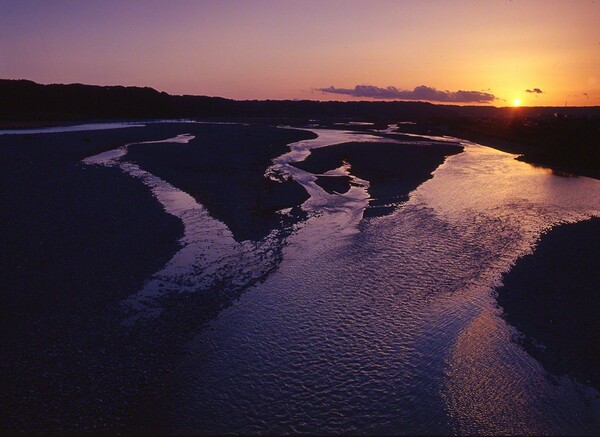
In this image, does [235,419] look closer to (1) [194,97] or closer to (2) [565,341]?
(2) [565,341]

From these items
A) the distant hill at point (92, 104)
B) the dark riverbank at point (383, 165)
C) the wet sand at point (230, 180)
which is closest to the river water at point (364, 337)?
the wet sand at point (230, 180)

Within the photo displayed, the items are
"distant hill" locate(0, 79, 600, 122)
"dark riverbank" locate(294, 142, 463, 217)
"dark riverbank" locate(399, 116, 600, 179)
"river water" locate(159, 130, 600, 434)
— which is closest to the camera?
"river water" locate(159, 130, 600, 434)

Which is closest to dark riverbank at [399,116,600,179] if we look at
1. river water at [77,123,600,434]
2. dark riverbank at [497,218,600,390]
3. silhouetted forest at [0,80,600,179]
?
silhouetted forest at [0,80,600,179]

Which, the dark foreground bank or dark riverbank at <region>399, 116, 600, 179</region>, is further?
dark riverbank at <region>399, 116, 600, 179</region>

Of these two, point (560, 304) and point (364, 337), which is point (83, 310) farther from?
point (560, 304)

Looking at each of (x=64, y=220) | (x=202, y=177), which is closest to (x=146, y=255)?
(x=64, y=220)

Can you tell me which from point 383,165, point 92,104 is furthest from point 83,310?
point 92,104

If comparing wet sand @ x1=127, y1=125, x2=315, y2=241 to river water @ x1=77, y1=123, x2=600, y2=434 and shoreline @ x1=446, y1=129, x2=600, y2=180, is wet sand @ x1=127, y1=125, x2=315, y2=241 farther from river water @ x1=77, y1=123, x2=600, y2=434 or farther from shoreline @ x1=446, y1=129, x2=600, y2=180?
shoreline @ x1=446, y1=129, x2=600, y2=180
